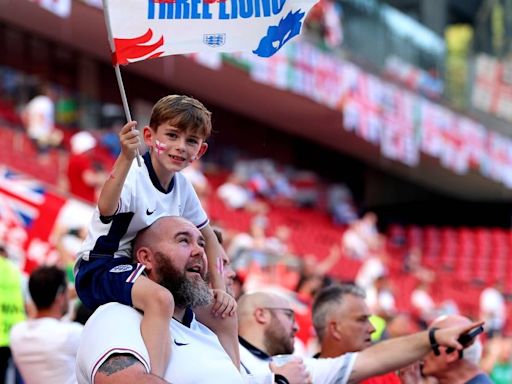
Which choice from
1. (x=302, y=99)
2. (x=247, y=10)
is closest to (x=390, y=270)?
(x=302, y=99)

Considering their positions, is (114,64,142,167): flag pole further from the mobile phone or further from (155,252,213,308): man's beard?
the mobile phone

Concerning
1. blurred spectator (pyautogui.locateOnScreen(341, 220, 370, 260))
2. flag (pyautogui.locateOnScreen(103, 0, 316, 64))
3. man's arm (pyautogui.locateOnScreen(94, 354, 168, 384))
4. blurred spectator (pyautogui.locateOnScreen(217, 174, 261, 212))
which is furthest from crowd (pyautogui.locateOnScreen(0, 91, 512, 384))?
blurred spectator (pyautogui.locateOnScreen(341, 220, 370, 260))

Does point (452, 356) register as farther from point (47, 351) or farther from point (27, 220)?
point (27, 220)

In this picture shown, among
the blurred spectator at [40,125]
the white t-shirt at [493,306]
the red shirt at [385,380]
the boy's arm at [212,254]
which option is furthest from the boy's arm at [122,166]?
the white t-shirt at [493,306]

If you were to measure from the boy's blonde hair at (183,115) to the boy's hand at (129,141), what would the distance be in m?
0.27

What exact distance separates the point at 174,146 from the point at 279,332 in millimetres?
1415

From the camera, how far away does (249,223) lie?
15.1 m

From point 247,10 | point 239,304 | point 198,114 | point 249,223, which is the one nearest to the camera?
point 198,114

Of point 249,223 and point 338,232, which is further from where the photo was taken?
point 338,232

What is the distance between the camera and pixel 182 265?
3.73 meters

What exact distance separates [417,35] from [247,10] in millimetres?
19257

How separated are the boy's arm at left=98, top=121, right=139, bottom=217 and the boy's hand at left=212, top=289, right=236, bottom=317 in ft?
1.88

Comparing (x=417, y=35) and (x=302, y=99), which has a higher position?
(x=417, y=35)

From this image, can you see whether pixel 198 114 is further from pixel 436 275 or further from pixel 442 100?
pixel 442 100
